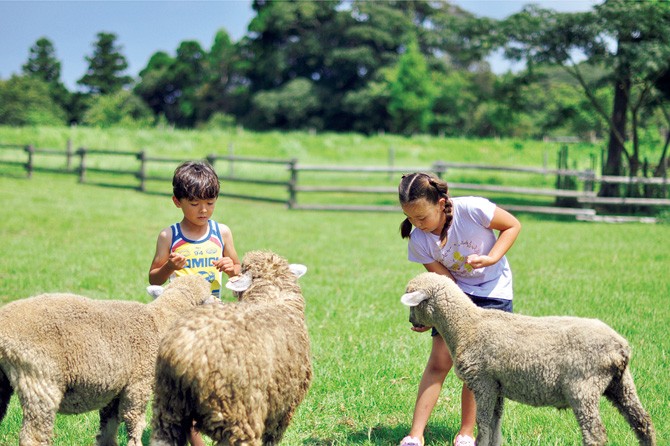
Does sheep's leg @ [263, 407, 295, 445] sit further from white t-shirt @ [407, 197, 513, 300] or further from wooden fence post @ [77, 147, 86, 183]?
wooden fence post @ [77, 147, 86, 183]

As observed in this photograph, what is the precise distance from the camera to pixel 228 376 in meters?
2.82

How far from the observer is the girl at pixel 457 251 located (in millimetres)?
4168

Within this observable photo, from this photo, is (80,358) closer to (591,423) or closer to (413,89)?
(591,423)

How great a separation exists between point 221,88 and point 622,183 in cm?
6129

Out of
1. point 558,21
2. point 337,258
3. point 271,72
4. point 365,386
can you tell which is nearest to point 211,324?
point 365,386

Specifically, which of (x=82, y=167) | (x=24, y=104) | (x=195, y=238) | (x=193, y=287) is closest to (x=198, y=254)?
(x=195, y=238)

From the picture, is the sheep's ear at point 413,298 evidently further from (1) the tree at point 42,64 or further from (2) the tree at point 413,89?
(1) the tree at point 42,64

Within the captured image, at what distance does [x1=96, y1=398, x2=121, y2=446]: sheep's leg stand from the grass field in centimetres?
51

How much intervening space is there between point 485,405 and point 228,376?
1.68 metres

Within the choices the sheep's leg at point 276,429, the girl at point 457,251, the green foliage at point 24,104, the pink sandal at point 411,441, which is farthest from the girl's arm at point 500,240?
the green foliage at point 24,104

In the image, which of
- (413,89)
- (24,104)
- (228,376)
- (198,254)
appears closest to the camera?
(228,376)

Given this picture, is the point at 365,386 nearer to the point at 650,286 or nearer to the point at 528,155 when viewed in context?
the point at 650,286

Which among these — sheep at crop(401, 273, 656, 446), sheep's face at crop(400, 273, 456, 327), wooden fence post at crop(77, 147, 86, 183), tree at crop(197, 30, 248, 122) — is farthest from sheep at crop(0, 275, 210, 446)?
tree at crop(197, 30, 248, 122)

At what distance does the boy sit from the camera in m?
4.12
